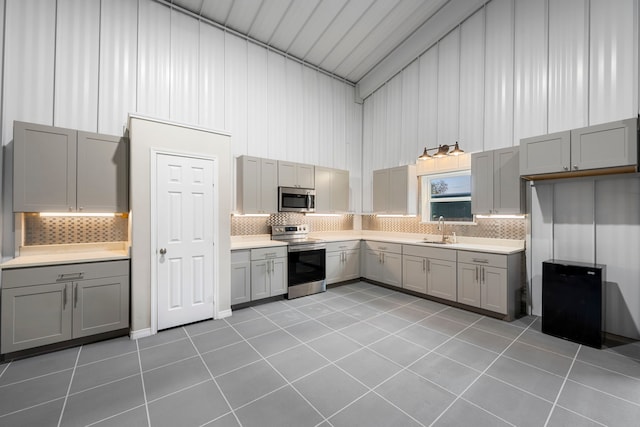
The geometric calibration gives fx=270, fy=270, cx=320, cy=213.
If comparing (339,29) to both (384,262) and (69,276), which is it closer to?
(384,262)

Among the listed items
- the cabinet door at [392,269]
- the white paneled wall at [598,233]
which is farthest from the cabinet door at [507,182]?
the cabinet door at [392,269]

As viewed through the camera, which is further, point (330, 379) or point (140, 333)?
point (140, 333)

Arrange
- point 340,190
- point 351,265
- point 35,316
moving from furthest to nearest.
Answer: point 340,190 → point 351,265 → point 35,316

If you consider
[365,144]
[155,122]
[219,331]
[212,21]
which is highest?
[212,21]

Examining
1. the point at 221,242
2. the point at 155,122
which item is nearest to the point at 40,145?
the point at 155,122

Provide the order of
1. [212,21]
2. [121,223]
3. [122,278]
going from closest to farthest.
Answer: [122,278]
[121,223]
[212,21]

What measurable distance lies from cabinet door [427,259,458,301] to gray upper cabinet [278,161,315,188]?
2.62 m

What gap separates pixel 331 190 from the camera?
5.67 m

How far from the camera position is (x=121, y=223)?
3.70 metres

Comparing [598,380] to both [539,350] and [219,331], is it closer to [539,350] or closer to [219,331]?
[539,350]

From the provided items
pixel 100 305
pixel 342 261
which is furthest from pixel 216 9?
pixel 342 261

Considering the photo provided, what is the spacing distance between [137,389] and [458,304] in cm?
409

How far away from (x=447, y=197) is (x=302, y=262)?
298cm

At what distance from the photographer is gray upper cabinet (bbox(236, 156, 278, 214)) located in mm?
4527
